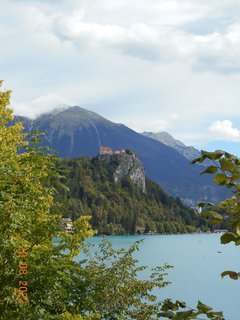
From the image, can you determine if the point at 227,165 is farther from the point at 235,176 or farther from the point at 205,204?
the point at 205,204

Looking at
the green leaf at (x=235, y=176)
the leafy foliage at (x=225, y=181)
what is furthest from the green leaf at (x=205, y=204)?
the green leaf at (x=235, y=176)

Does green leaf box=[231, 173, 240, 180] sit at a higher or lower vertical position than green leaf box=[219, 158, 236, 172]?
lower

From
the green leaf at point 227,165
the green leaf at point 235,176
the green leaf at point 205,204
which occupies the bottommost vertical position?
the green leaf at point 205,204

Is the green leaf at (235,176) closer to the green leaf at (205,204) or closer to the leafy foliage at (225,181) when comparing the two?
the leafy foliage at (225,181)

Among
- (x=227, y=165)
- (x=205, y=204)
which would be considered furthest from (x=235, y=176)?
(x=205, y=204)

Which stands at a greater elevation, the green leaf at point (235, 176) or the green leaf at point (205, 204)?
the green leaf at point (235, 176)

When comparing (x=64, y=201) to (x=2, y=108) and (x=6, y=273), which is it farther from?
(x=2, y=108)

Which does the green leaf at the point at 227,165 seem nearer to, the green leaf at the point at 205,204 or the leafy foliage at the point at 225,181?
the leafy foliage at the point at 225,181

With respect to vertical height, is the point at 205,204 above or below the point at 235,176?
below

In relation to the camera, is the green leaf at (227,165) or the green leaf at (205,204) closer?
the green leaf at (227,165)

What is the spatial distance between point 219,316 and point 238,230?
1.61 ft

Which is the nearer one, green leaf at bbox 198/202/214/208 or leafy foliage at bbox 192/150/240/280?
→ leafy foliage at bbox 192/150/240/280

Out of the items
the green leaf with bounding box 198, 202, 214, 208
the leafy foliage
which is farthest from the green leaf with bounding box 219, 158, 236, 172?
the green leaf with bounding box 198, 202, 214, 208

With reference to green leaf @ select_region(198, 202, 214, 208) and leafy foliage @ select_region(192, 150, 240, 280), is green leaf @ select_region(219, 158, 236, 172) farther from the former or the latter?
green leaf @ select_region(198, 202, 214, 208)
